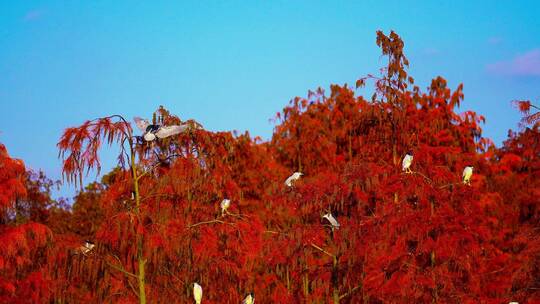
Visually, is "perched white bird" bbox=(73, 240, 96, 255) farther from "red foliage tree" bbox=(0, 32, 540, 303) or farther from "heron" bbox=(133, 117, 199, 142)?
"heron" bbox=(133, 117, 199, 142)

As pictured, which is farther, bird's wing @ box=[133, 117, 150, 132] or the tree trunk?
bird's wing @ box=[133, 117, 150, 132]

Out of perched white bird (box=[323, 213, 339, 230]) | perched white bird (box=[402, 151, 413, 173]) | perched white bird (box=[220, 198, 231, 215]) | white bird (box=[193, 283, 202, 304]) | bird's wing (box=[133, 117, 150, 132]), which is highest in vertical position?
perched white bird (box=[402, 151, 413, 173])

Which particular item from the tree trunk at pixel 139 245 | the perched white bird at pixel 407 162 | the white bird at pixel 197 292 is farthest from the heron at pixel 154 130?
the perched white bird at pixel 407 162

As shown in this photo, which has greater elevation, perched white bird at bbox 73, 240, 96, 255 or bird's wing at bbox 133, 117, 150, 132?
bird's wing at bbox 133, 117, 150, 132

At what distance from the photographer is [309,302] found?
46.3ft

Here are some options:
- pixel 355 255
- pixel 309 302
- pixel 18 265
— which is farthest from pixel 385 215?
pixel 18 265

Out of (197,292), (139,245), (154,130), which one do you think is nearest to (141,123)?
(154,130)

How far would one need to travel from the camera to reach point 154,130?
31.6ft

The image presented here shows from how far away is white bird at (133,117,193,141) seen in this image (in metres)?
9.55

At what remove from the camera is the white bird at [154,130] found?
9.55 m

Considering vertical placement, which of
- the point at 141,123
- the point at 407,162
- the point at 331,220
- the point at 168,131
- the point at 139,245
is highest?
the point at 407,162

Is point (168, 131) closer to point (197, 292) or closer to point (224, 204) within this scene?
point (197, 292)

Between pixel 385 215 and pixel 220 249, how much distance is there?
2818mm

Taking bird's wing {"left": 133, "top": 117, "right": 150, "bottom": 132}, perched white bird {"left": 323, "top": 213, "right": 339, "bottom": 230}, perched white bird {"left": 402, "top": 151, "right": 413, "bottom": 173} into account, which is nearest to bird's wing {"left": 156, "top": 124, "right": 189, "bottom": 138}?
bird's wing {"left": 133, "top": 117, "right": 150, "bottom": 132}
